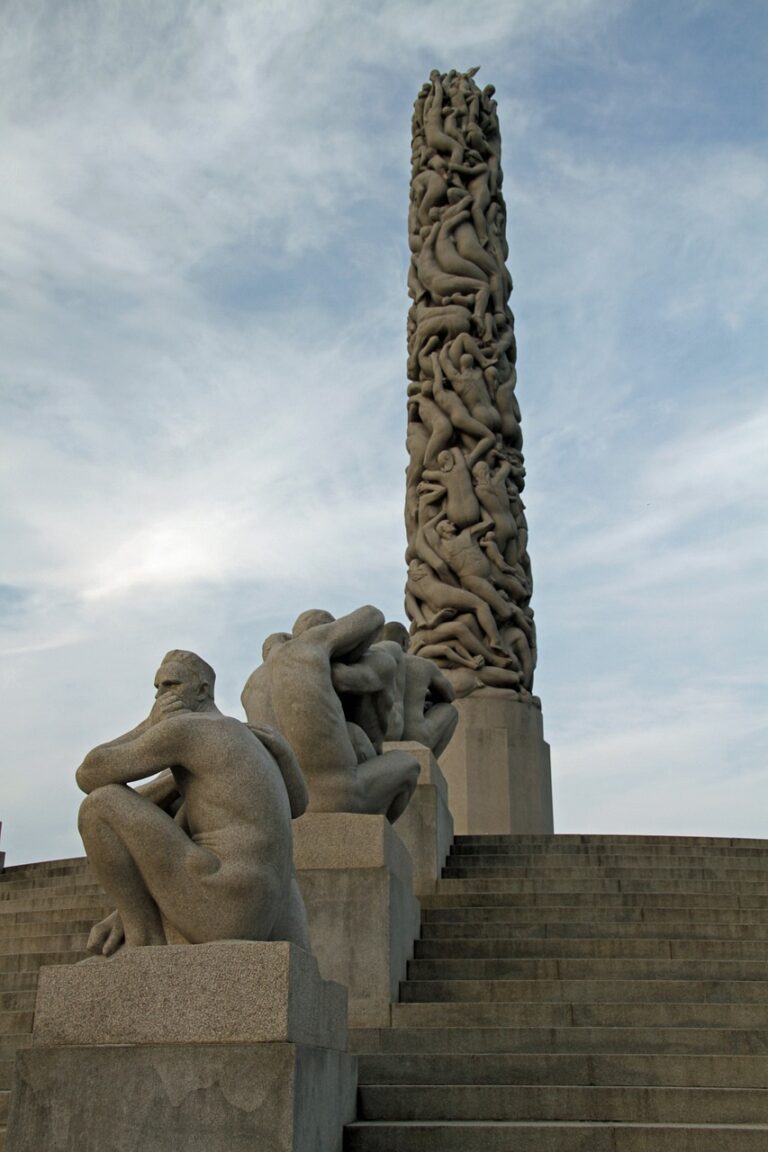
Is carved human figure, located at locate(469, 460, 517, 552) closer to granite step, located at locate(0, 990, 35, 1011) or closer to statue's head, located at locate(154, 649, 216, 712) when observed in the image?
granite step, located at locate(0, 990, 35, 1011)

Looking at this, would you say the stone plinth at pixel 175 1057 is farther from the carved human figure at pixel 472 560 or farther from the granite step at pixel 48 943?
the carved human figure at pixel 472 560

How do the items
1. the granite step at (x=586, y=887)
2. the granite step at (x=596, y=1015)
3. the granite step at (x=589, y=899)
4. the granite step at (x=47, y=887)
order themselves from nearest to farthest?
the granite step at (x=596, y=1015) < the granite step at (x=589, y=899) < the granite step at (x=586, y=887) < the granite step at (x=47, y=887)

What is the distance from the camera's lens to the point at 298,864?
6922mm

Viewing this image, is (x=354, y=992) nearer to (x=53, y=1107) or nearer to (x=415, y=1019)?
(x=415, y=1019)

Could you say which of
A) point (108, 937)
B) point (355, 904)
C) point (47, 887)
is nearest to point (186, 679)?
point (108, 937)

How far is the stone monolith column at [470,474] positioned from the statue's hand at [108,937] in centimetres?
1065

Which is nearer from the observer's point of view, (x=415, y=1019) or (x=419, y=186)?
(x=415, y=1019)

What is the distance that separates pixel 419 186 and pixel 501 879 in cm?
1267

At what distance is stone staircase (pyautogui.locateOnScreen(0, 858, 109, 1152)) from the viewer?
6719 millimetres

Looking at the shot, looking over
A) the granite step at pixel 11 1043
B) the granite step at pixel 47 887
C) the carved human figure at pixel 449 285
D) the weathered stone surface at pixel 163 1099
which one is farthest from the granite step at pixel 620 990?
the carved human figure at pixel 449 285

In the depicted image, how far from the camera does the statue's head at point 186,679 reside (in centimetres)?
499

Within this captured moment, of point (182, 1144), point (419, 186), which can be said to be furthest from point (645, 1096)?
point (419, 186)

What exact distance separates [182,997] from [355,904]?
255cm

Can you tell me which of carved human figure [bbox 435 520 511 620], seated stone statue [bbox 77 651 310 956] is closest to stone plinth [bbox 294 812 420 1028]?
seated stone statue [bbox 77 651 310 956]
